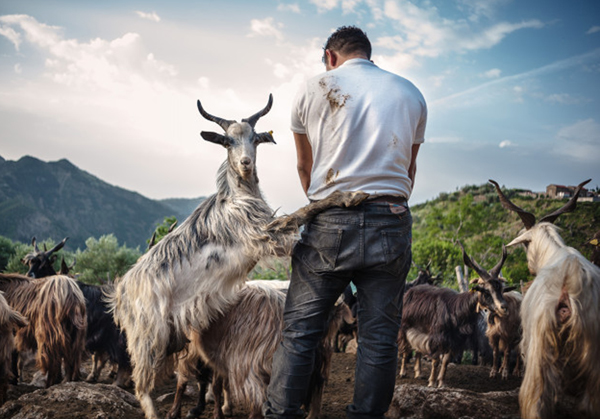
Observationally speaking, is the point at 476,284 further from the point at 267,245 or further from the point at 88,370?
the point at 88,370

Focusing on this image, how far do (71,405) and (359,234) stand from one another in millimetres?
3654

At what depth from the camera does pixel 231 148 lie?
4.50 m

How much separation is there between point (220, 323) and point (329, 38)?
283cm

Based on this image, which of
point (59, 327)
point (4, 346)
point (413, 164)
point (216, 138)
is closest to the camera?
point (413, 164)

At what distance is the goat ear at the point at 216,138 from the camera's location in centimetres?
435

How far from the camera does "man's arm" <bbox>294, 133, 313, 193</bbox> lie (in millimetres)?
3428

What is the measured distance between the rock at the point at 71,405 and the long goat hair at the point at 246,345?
78 cm

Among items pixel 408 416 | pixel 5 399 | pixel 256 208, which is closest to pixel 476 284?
pixel 408 416

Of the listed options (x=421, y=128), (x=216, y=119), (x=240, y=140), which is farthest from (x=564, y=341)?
(x=216, y=119)

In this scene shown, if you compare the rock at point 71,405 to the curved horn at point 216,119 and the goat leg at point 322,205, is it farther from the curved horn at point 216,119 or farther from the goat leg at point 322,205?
the curved horn at point 216,119

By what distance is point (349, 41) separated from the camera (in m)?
3.40

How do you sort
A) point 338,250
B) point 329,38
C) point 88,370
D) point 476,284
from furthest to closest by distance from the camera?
point 88,370, point 476,284, point 329,38, point 338,250

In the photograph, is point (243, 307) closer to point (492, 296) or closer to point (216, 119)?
point (216, 119)

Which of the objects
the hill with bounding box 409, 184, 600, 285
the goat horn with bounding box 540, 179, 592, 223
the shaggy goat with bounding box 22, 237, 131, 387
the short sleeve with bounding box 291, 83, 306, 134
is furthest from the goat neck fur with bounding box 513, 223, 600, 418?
the hill with bounding box 409, 184, 600, 285
